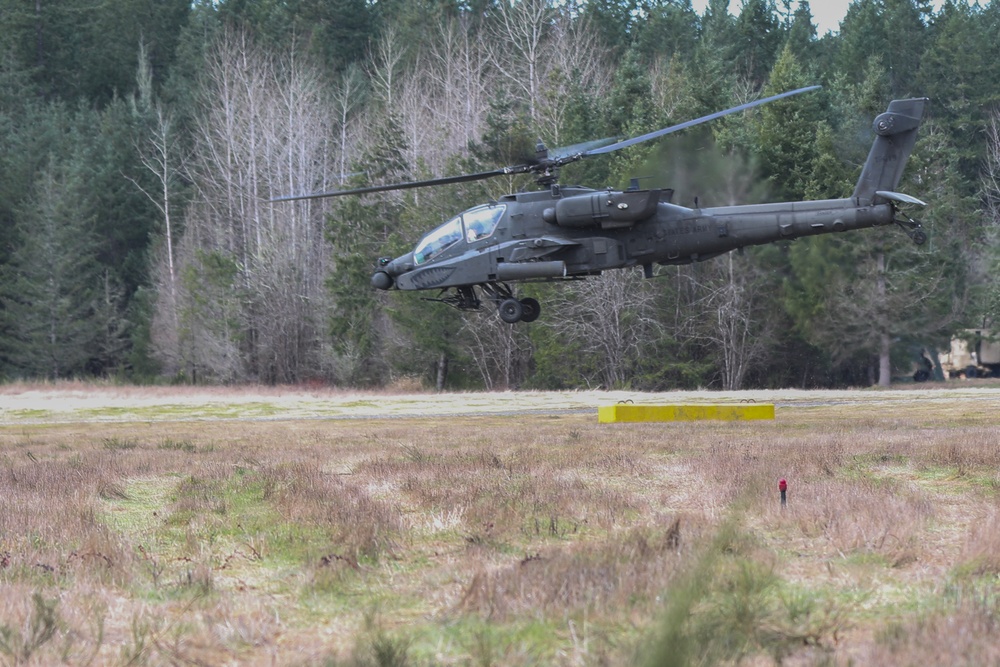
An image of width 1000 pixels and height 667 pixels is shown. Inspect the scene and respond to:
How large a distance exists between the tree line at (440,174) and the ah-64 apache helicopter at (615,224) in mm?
4437

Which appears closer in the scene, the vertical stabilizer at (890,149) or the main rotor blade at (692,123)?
the main rotor blade at (692,123)

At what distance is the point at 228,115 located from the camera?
62469 mm

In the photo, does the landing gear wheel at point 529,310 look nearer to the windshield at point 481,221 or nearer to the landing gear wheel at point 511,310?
the landing gear wheel at point 511,310

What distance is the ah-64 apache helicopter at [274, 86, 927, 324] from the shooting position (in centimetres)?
2142

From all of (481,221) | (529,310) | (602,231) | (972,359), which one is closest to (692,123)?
(602,231)

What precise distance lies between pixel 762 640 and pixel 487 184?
4462 centimetres

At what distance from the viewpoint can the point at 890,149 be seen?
21.9 metres

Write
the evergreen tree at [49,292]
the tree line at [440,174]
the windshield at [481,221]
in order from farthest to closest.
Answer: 1. the evergreen tree at [49,292]
2. the tree line at [440,174]
3. the windshield at [481,221]

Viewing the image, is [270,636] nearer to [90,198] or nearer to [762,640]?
[762,640]

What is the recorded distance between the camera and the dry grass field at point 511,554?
5.39 metres

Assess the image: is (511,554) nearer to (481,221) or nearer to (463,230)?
(481,221)

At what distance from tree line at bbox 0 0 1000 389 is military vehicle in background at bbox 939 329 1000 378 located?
4229 mm

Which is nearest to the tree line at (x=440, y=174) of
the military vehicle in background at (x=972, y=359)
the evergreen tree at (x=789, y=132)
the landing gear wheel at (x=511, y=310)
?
the evergreen tree at (x=789, y=132)

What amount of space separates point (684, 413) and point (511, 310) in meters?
3.91
